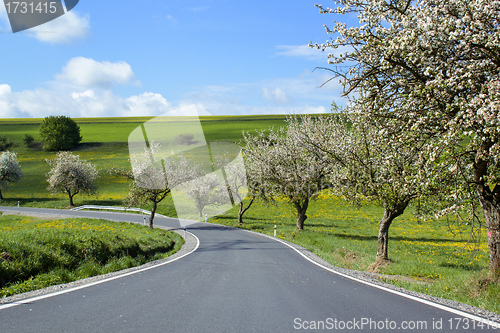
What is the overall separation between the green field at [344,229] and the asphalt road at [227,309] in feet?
→ 8.33

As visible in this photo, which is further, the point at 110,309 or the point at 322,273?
the point at 322,273

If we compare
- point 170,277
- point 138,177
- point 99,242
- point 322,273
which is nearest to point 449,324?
point 322,273

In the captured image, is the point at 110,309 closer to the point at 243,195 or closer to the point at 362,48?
the point at 362,48

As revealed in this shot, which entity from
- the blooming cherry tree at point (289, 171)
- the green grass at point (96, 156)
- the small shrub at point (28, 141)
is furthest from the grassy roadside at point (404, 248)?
the small shrub at point (28, 141)

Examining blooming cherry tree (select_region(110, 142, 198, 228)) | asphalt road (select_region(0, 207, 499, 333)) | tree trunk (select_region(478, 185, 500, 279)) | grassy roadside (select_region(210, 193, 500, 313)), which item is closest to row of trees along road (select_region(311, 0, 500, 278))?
tree trunk (select_region(478, 185, 500, 279))

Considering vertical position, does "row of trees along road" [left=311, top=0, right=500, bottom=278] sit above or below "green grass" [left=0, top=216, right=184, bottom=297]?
above

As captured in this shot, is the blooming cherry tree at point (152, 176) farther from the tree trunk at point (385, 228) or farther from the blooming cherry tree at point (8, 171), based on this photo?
the blooming cherry tree at point (8, 171)

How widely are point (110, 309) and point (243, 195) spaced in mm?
35420

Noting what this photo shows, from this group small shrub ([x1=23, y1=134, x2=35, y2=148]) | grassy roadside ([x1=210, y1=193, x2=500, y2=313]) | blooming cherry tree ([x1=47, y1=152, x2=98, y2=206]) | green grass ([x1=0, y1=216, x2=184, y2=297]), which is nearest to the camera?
green grass ([x1=0, y1=216, x2=184, y2=297])

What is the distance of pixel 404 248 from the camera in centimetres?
2198

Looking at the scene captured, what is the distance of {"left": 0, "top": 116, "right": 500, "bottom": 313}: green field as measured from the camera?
32.4 feet

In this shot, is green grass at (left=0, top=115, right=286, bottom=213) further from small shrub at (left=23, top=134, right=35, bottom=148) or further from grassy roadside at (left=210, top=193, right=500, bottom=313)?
grassy roadside at (left=210, top=193, right=500, bottom=313)

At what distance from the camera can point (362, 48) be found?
7.94 m

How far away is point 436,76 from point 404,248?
1809 cm
